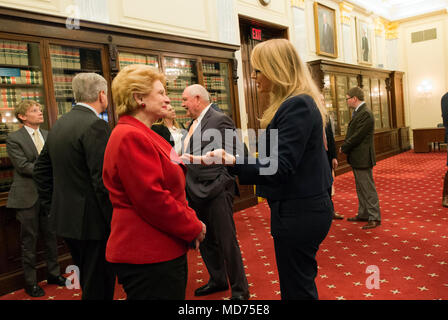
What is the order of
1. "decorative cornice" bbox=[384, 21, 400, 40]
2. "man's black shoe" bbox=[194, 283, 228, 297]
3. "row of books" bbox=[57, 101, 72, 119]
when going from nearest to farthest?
"man's black shoe" bbox=[194, 283, 228, 297], "row of books" bbox=[57, 101, 72, 119], "decorative cornice" bbox=[384, 21, 400, 40]

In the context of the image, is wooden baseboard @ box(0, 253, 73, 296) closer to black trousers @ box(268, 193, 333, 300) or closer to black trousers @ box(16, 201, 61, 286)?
black trousers @ box(16, 201, 61, 286)

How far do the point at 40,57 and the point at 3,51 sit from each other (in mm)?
349

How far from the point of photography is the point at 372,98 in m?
11.9

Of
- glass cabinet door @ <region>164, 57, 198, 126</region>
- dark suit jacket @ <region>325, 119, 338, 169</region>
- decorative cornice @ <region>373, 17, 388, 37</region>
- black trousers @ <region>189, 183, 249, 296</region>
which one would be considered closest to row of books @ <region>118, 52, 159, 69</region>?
glass cabinet door @ <region>164, 57, 198, 126</region>

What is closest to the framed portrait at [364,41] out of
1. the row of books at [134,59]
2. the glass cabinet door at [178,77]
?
the glass cabinet door at [178,77]

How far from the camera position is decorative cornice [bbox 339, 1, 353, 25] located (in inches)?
416

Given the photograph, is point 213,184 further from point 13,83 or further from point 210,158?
point 13,83

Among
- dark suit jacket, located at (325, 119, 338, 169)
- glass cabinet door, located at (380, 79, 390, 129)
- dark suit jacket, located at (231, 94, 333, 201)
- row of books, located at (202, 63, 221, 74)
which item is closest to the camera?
dark suit jacket, located at (231, 94, 333, 201)

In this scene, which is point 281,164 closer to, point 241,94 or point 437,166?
point 241,94

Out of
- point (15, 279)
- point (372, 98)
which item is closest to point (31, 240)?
point (15, 279)

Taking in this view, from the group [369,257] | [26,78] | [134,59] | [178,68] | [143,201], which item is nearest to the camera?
[143,201]

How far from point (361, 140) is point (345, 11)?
7.59 metres

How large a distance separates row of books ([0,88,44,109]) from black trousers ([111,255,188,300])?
3.05 m
